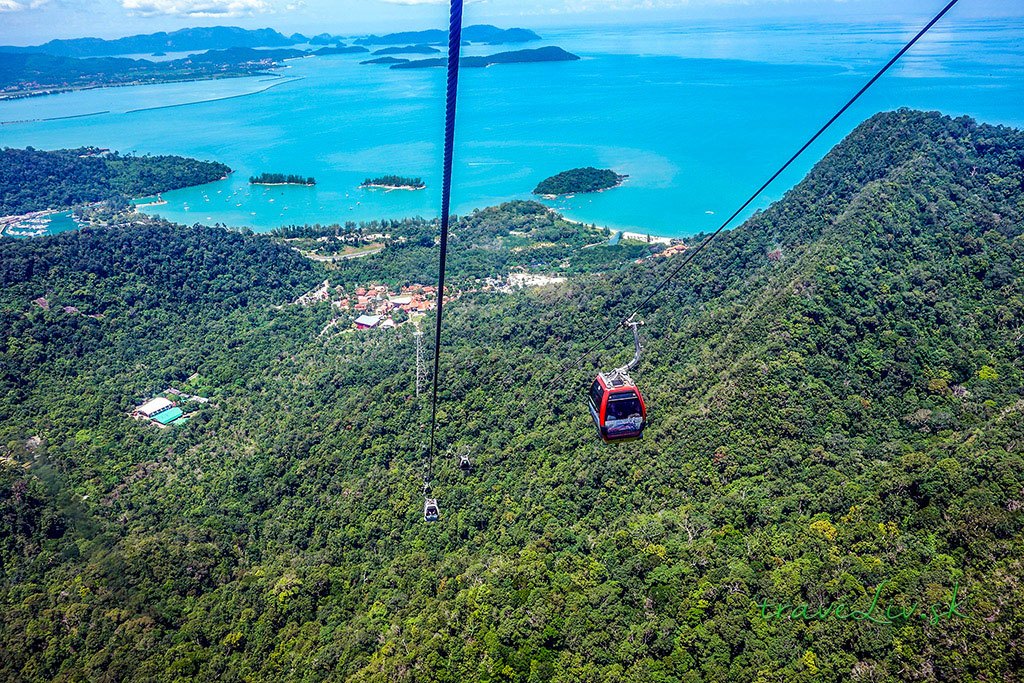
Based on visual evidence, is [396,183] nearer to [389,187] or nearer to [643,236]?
[389,187]

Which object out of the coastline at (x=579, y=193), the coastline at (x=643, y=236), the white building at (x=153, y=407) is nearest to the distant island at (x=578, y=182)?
the coastline at (x=579, y=193)

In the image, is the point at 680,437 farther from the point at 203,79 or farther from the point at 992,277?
the point at 203,79

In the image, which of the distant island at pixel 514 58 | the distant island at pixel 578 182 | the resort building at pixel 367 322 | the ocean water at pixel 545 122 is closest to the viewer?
the resort building at pixel 367 322

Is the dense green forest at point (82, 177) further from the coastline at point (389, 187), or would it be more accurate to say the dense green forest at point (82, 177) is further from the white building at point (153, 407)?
the white building at point (153, 407)

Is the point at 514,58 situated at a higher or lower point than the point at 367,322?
higher

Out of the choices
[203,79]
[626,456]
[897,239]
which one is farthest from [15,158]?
[203,79]

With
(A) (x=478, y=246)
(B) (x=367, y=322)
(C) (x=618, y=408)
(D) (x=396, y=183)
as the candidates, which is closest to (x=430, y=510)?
(C) (x=618, y=408)
